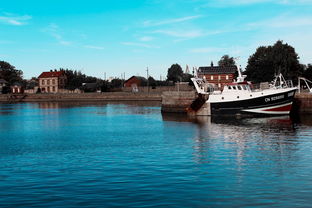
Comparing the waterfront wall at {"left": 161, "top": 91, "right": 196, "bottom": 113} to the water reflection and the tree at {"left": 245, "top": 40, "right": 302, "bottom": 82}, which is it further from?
the tree at {"left": 245, "top": 40, "right": 302, "bottom": 82}

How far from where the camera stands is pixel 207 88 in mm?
68250

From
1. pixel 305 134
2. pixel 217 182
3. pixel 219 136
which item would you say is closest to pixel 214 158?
pixel 217 182

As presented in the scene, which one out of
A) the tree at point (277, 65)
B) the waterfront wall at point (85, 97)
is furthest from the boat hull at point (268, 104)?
the waterfront wall at point (85, 97)

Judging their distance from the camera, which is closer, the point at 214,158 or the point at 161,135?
the point at 214,158

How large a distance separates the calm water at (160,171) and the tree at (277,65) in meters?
70.8

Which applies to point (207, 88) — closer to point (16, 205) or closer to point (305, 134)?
point (305, 134)

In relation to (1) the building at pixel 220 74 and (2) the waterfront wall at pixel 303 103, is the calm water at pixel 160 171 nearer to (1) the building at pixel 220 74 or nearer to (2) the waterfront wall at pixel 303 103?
(2) the waterfront wall at pixel 303 103

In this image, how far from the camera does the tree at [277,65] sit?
10500 centimetres

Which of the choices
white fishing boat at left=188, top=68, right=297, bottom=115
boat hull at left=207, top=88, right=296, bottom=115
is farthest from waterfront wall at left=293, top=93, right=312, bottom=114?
boat hull at left=207, top=88, right=296, bottom=115

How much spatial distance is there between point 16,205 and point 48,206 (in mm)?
1442

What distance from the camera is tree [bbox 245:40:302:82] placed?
4134 inches

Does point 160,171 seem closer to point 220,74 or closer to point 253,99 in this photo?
point 253,99

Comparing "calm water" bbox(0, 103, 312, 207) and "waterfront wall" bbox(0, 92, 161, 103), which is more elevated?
"waterfront wall" bbox(0, 92, 161, 103)

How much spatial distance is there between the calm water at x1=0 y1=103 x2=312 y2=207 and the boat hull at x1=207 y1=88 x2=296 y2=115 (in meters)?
20.0
